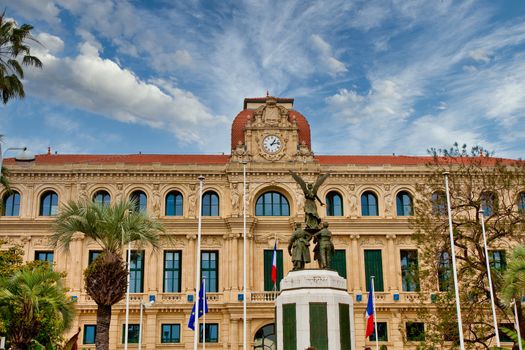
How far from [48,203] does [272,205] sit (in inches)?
716

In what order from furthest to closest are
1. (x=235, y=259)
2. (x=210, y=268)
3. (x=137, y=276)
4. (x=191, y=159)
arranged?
1. (x=191, y=159)
2. (x=210, y=268)
3. (x=137, y=276)
4. (x=235, y=259)

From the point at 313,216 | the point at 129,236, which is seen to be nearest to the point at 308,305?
the point at 313,216

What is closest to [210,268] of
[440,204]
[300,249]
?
[440,204]

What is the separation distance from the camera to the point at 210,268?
1938 inches

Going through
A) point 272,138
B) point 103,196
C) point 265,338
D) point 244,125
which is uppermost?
point 244,125

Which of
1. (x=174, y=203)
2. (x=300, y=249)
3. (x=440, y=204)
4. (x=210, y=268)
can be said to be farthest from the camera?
(x=174, y=203)

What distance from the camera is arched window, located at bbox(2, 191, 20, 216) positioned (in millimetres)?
49406

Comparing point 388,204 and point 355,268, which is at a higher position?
point 388,204

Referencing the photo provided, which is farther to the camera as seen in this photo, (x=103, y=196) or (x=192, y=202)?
(x=103, y=196)

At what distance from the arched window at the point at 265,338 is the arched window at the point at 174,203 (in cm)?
1147

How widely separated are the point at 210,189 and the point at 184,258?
19.7 ft

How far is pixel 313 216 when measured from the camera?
2570 cm

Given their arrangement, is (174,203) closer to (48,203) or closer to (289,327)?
(48,203)

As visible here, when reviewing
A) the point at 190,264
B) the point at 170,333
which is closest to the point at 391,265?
the point at 190,264
